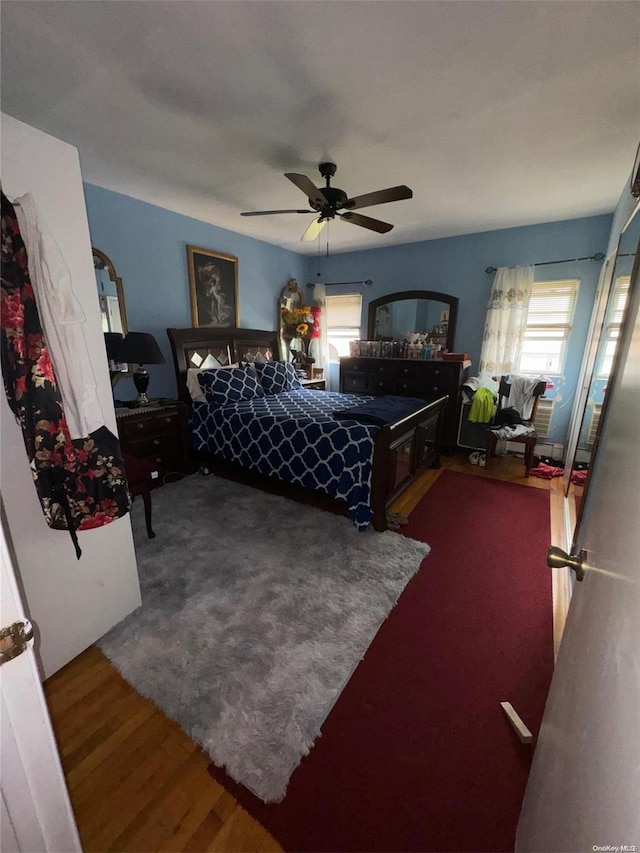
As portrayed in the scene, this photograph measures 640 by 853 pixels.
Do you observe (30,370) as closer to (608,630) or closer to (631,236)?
(608,630)

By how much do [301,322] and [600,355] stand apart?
11.5 feet

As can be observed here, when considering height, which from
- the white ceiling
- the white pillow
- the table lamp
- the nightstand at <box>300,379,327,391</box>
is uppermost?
the white ceiling

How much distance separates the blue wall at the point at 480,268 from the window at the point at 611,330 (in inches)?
52.5

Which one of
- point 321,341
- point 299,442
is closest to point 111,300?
point 299,442

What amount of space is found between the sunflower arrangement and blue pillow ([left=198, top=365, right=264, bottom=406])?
149 centimetres

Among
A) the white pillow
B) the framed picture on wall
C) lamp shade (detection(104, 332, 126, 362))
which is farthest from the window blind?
lamp shade (detection(104, 332, 126, 362))

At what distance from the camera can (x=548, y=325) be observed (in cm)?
379

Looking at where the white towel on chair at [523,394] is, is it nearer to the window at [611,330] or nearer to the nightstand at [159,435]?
the window at [611,330]

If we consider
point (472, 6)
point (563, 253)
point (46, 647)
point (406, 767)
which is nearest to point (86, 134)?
point (472, 6)

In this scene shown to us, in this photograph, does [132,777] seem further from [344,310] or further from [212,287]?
[344,310]

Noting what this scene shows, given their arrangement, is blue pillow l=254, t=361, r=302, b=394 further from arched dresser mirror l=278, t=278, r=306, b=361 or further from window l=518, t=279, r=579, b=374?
window l=518, t=279, r=579, b=374

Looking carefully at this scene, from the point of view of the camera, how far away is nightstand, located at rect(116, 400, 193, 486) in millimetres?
2893

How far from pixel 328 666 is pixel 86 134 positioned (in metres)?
3.32

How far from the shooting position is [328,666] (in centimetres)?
151
